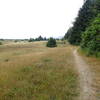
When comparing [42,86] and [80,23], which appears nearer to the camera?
[42,86]

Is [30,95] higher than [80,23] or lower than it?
lower

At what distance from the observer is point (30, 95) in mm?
5965

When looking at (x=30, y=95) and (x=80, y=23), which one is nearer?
(x=30, y=95)

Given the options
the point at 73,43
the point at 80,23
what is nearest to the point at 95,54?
the point at 80,23

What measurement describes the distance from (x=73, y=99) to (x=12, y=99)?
1.91 metres

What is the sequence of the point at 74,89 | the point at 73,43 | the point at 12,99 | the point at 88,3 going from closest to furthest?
the point at 12,99 < the point at 74,89 < the point at 88,3 < the point at 73,43

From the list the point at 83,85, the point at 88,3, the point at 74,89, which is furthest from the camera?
the point at 88,3

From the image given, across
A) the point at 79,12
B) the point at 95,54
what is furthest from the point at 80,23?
the point at 95,54

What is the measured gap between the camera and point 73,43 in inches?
1761

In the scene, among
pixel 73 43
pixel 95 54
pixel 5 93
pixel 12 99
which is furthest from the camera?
pixel 73 43

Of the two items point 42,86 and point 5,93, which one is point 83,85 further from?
point 5,93

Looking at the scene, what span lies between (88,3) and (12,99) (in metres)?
36.4

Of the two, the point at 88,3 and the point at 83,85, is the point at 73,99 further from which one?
the point at 88,3

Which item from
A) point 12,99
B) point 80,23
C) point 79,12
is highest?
point 79,12
